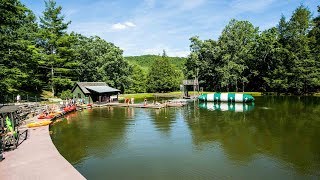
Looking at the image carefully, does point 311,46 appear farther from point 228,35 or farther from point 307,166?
point 307,166

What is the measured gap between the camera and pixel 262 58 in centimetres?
9125

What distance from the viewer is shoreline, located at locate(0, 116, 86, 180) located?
1516 centimetres

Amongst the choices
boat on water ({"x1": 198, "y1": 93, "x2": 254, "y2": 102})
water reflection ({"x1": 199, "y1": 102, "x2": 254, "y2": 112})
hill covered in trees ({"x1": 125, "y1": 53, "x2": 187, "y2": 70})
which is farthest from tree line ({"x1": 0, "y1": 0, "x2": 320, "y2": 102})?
hill covered in trees ({"x1": 125, "y1": 53, "x2": 187, "y2": 70})

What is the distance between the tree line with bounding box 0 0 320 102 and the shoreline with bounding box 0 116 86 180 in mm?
39108

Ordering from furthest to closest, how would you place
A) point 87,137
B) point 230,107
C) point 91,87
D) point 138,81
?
point 138,81 → point 91,87 → point 230,107 → point 87,137

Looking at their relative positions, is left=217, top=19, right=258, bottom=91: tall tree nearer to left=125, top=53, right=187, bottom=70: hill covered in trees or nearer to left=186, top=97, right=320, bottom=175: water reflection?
left=186, top=97, right=320, bottom=175: water reflection

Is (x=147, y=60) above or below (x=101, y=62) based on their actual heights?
above

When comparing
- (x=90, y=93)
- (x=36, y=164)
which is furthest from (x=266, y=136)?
(x=90, y=93)

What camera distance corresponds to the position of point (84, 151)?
22.9 metres

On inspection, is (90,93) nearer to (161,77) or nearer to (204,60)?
(161,77)

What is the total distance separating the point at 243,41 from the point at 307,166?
8168 cm

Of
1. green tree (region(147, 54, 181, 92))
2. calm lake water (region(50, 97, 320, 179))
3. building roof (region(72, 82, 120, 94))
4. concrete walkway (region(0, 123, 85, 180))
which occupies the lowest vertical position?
calm lake water (region(50, 97, 320, 179))

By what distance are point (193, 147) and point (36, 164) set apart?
12.4 meters

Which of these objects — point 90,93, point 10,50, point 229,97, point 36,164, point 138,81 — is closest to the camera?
point 36,164
